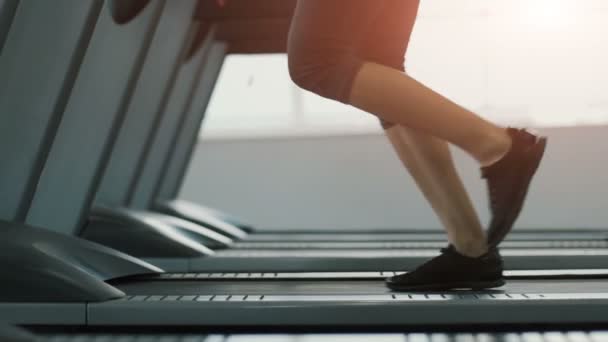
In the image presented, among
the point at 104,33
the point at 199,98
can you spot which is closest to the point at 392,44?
the point at 104,33

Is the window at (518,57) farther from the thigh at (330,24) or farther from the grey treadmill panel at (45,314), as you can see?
the grey treadmill panel at (45,314)

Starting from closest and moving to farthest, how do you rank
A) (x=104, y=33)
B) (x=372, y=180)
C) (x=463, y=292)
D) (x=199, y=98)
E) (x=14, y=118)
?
1. (x=463, y=292)
2. (x=14, y=118)
3. (x=104, y=33)
4. (x=199, y=98)
5. (x=372, y=180)

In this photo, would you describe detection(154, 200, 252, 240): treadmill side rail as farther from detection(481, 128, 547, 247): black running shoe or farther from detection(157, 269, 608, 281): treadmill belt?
detection(481, 128, 547, 247): black running shoe

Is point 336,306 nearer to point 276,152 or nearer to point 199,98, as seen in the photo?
point 199,98

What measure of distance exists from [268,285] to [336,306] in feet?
1.68

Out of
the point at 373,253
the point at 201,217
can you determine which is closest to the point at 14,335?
the point at 373,253

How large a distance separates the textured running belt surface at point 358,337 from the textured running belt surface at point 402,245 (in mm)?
1606

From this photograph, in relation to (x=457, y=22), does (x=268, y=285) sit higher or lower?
lower

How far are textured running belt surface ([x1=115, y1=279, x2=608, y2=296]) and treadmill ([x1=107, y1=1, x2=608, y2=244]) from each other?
49.5 inches

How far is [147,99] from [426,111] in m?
1.86

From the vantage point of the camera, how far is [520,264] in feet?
7.78

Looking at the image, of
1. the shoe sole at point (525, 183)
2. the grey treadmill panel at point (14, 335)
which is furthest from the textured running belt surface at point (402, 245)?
the grey treadmill panel at point (14, 335)

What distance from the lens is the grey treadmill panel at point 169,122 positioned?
11.5ft

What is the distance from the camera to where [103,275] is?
1.80 metres
